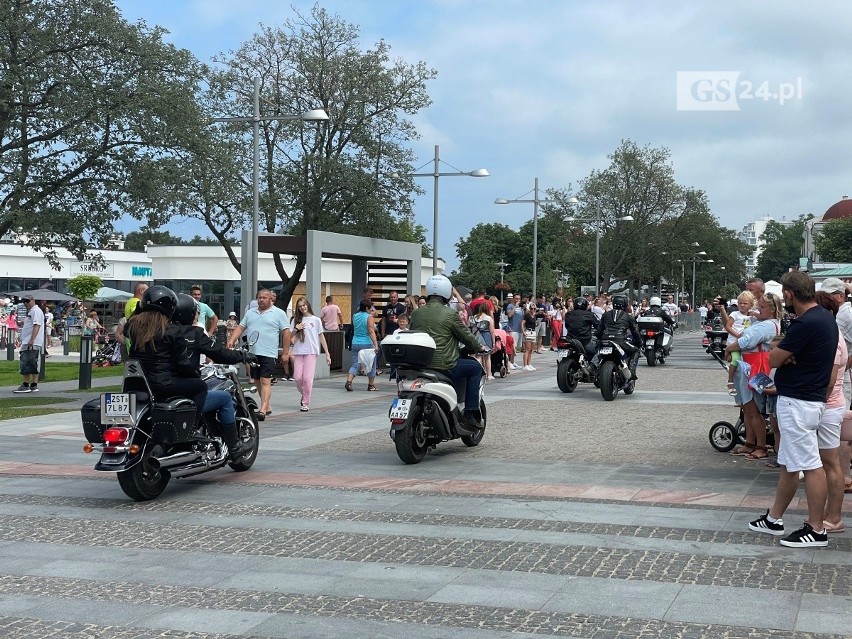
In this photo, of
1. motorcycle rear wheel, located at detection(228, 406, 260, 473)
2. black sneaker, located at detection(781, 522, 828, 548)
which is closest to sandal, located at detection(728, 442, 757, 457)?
black sneaker, located at detection(781, 522, 828, 548)

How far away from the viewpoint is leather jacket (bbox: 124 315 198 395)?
29.1 feet

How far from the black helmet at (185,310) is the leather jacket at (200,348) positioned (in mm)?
95

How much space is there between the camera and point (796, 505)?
8406 mm

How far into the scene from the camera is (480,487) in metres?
9.36

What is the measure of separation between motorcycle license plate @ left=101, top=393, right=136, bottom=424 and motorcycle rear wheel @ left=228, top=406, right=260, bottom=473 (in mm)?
1637

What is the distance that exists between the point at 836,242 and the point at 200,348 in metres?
116

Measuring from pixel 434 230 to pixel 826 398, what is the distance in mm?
28733

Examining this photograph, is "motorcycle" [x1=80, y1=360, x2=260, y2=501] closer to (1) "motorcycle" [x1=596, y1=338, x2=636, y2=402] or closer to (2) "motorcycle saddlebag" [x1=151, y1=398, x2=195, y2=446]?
(2) "motorcycle saddlebag" [x1=151, y1=398, x2=195, y2=446]

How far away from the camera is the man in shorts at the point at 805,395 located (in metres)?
7.10

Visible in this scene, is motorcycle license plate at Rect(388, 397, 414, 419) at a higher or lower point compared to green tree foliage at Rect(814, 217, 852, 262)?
lower

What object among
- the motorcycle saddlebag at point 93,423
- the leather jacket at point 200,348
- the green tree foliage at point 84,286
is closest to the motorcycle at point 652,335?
the leather jacket at point 200,348

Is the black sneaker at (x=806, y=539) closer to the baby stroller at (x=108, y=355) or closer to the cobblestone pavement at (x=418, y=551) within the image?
the cobblestone pavement at (x=418, y=551)

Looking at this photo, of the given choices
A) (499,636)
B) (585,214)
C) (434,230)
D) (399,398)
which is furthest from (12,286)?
(499,636)

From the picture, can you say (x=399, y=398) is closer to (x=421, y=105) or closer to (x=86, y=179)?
(x=86, y=179)
